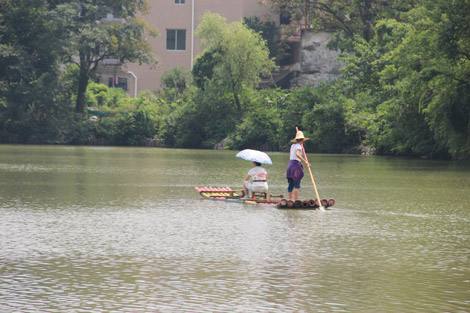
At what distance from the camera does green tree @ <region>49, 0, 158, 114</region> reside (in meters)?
65.2

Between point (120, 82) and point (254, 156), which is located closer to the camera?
point (254, 156)

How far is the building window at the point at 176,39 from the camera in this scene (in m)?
79.1

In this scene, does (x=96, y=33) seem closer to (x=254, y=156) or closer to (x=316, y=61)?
(x=316, y=61)

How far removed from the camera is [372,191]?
21578mm

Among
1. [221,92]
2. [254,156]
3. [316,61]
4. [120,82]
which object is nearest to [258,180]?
[254,156]

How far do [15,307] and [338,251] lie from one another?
4898 millimetres

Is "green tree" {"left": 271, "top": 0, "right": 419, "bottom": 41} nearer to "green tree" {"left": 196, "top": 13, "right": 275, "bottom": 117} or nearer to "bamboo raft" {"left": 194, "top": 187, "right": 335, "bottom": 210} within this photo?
"green tree" {"left": 196, "top": 13, "right": 275, "bottom": 117}

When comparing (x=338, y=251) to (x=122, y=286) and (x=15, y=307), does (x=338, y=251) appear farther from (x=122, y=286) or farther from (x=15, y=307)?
(x=15, y=307)

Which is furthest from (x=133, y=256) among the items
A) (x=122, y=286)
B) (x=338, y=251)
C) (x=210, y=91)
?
(x=210, y=91)

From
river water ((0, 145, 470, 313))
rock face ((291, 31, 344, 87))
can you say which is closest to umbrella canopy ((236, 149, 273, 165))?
river water ((0, 145, 470, 313))

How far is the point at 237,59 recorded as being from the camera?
2473 inches

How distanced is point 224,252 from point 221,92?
53.4 meters

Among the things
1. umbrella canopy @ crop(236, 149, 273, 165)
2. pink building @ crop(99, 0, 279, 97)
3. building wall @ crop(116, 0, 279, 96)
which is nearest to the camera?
umbrella canopy @ crop(236, 149, 273, 165)

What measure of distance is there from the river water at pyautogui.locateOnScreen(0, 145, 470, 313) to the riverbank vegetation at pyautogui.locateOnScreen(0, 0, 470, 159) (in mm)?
30072
